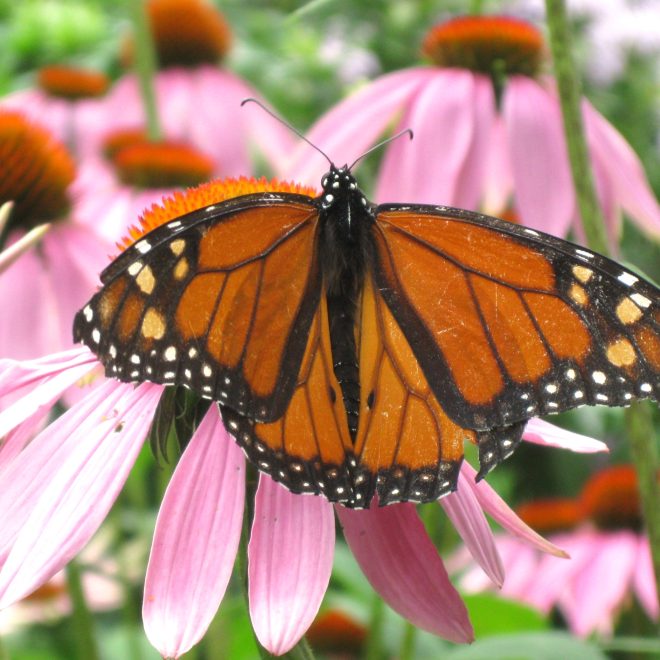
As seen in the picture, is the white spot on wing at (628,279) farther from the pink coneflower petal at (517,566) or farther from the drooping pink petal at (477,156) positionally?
the pink coneflower petal at (517,566)

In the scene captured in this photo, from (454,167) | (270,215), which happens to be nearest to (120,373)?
(270,215)

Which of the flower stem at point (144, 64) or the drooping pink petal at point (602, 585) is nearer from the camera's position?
the drooping pink petal at point (602, 585)

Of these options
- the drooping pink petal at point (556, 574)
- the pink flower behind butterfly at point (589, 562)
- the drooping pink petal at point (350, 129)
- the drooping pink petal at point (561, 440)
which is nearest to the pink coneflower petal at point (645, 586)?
the pink flower behind butterfly at point (589, 562)

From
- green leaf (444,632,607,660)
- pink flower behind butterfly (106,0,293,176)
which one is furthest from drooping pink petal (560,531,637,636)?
pink flower behind butterfly (106,0,293,176)

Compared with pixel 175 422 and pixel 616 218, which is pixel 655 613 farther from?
pixel 175 422

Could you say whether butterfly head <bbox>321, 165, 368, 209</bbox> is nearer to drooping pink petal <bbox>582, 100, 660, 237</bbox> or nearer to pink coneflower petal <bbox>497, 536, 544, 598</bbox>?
drooping pink petal <bbox>582, 100, 660, 237</bbox>

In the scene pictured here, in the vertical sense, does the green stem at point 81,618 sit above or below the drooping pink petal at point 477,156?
below
